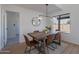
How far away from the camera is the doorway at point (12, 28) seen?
1657mm

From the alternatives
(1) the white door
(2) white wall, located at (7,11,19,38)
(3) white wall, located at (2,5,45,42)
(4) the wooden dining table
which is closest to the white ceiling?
(3) white wall, located at (2,5,45,42)

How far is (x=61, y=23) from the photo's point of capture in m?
1.80

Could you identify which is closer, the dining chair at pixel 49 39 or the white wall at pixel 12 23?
the white wall at pixel 12 23

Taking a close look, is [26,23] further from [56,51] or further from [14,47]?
[56,51]

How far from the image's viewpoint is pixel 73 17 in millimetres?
1681

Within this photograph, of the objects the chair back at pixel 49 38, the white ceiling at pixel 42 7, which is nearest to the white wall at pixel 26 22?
the white ceiling at pixel 42 7

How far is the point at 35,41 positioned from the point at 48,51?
327 millimetres

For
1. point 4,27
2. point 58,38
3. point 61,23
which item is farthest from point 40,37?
point 4,27

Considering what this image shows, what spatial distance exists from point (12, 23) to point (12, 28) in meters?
0.10

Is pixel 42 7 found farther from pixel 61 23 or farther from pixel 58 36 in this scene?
pixel 58 36

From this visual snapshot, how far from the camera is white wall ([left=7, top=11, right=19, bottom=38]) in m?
1.66

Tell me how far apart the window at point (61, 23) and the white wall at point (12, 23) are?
780 mm

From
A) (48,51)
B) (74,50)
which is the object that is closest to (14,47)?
(48,51)

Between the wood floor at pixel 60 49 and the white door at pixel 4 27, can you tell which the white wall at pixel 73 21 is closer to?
the wood floor at pixel 60 49
